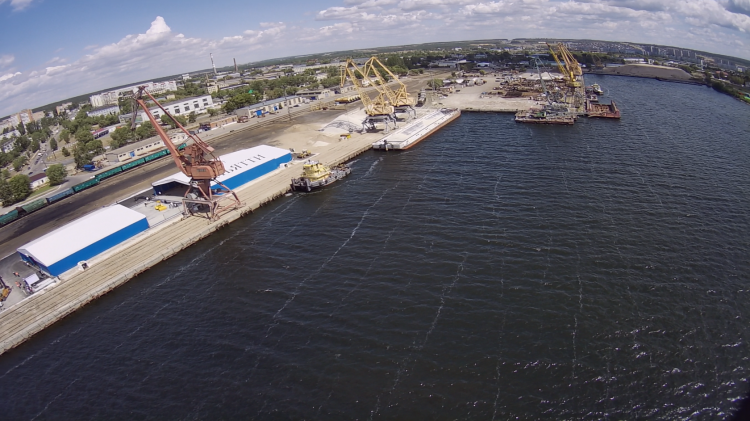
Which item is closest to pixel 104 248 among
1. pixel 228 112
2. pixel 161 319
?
pixel 161 319

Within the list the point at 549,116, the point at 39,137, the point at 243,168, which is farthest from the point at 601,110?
the point at 39,137

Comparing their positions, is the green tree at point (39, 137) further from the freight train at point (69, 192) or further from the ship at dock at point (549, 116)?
the ship at dock at point (549, 116)

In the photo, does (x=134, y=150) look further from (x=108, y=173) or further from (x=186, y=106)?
(x=186, y=106)

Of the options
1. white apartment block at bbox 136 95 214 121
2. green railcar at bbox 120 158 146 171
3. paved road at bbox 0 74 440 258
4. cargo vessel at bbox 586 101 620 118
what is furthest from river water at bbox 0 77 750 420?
white apartment block at bbox 136 95 214 121

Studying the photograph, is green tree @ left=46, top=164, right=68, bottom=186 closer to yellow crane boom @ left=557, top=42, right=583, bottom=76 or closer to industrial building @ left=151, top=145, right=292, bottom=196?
industrial building @ left=151, top=145, right=292, bottom=196

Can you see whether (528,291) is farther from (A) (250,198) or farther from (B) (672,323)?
(A) (250,198)

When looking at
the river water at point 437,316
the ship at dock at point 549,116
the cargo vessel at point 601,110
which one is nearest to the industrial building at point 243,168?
the river water at point 437,316
